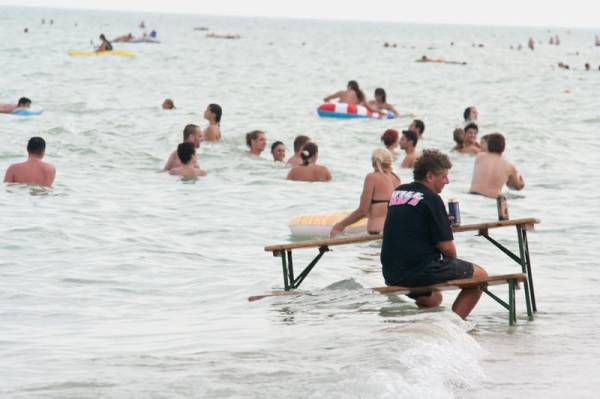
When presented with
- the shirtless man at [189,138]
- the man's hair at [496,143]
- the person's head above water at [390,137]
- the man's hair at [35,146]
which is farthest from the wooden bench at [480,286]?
the shirtless man at [189,138]

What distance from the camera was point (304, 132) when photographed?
81.1 ft

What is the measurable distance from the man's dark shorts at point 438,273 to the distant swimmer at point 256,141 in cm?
1090

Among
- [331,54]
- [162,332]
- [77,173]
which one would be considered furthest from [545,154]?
[331,54]

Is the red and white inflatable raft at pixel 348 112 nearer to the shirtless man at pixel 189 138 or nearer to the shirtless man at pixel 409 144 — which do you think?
the shirtless man at pixel 409 144

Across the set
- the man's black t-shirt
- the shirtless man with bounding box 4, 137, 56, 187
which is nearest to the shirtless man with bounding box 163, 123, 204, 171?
the shirtless man with bounding box 4, 137, 56, 187

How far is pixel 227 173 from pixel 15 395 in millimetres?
11977

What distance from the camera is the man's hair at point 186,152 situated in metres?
16.1

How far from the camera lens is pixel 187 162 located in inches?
651

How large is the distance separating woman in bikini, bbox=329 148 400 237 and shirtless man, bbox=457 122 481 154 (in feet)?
29.5

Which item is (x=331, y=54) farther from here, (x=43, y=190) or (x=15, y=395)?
(x=15, y=395)

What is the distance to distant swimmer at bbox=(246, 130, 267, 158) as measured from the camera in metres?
18.5

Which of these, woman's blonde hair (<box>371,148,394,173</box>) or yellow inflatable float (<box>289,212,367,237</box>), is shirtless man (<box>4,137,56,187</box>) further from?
woman's blonde hair (<box>371,148,394,173</box>)

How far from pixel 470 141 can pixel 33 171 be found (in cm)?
845

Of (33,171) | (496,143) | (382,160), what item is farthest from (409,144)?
(382,160)
